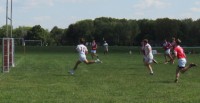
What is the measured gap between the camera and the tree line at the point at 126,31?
472ft

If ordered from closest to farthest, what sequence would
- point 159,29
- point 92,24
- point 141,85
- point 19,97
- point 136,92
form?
point 19,97 → point 136,92 → point 141,85 → point 159,29 → point 92,24

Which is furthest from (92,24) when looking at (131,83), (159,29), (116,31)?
(131,83)

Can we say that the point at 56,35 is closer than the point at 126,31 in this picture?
No

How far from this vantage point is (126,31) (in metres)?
154

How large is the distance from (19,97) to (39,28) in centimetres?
17267

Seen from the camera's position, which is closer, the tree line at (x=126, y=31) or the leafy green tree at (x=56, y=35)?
the tree line at (x=126, y=31)

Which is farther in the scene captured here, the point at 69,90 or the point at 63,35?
the point at 63,35

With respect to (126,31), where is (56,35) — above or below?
below

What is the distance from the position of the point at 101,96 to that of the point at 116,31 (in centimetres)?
14127

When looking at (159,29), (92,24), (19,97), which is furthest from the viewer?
(92,24)

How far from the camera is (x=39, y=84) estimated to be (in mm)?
18609

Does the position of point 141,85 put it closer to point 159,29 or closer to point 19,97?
point 19,97

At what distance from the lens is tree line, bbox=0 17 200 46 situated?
14400 centimetres

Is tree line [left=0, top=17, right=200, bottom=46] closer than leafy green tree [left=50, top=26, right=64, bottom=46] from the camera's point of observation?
Yes
